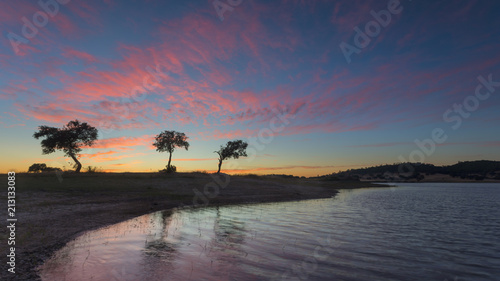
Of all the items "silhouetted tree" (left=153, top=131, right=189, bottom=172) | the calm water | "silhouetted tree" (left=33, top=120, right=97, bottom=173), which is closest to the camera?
the calm water

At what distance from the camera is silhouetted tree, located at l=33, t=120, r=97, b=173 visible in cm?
6581

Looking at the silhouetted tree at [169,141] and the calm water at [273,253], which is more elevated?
the silhouetted tree at [169,141]

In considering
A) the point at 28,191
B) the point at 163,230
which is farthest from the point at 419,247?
the point at 28,191

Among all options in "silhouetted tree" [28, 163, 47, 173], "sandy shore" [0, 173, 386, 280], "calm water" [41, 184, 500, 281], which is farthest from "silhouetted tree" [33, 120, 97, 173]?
"calm water" [41, 184, 500, 281]

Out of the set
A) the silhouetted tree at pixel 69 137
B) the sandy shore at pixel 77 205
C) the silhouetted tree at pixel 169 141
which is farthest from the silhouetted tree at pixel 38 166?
the sandy shore at pixel 77 205

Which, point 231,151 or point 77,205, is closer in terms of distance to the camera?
point 77,205

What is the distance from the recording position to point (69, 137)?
2630 inches

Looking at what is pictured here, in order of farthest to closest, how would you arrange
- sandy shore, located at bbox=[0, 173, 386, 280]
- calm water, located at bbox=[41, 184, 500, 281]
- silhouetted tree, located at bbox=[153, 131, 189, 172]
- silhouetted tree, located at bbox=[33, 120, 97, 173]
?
1. silhouetted tree, located at bbox=[153, 131, 189, 172]
2. silhouetted tree, located at bbox=[33, 120, 97, 173]
3. sandy shore, located at bbox=[0, 173, 386, 280]
4. calm water, located at bbox=[41, 184, 500, 281]

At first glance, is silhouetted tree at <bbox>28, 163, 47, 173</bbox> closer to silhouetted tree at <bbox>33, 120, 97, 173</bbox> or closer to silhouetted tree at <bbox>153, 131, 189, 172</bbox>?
silhouetted tree at <bbox>33, 120, 97, 173</bbox>

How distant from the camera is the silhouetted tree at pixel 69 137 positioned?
65.8 metres

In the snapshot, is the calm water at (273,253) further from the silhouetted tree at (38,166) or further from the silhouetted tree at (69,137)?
the silhouetted tree at (38,166)

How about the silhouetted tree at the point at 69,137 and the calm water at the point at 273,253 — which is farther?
the silhouetted tree at the point at 69,137

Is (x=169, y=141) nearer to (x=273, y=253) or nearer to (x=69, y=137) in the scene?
(x=69, y=137)

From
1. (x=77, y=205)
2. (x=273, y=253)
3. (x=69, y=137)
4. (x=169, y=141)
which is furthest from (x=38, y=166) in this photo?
(x=273, y=253)
